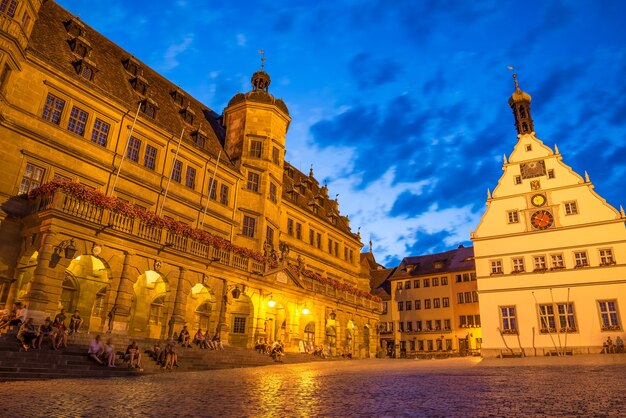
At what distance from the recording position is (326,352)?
34406mm

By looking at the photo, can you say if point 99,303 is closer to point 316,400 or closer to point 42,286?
point 42,286

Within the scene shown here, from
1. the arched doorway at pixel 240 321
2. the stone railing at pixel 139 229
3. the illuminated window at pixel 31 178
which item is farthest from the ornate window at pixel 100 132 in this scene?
the arched doorway at pixel 240 321

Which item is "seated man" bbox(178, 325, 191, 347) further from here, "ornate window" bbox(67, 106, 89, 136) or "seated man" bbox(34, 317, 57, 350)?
"ornate window" bbox(67, 106, 89, 136)

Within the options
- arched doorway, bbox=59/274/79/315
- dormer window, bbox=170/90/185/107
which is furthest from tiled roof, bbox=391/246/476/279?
arched doorway, bbox=59/274/79/315

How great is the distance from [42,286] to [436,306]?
52.6m

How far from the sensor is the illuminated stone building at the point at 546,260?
36281 mm

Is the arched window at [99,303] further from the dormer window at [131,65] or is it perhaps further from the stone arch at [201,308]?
the dormer window at [131,65]

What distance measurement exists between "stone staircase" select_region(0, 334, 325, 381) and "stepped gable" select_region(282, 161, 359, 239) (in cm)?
2232

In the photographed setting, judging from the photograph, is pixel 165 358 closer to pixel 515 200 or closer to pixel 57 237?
pixel 57 237

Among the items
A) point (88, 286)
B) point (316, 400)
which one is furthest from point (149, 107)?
point (316, 400)

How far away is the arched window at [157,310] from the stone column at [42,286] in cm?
812

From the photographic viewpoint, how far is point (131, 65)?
32.8 metres

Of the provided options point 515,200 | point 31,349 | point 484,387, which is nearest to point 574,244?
point 515,200

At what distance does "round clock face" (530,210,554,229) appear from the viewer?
3985 cm
